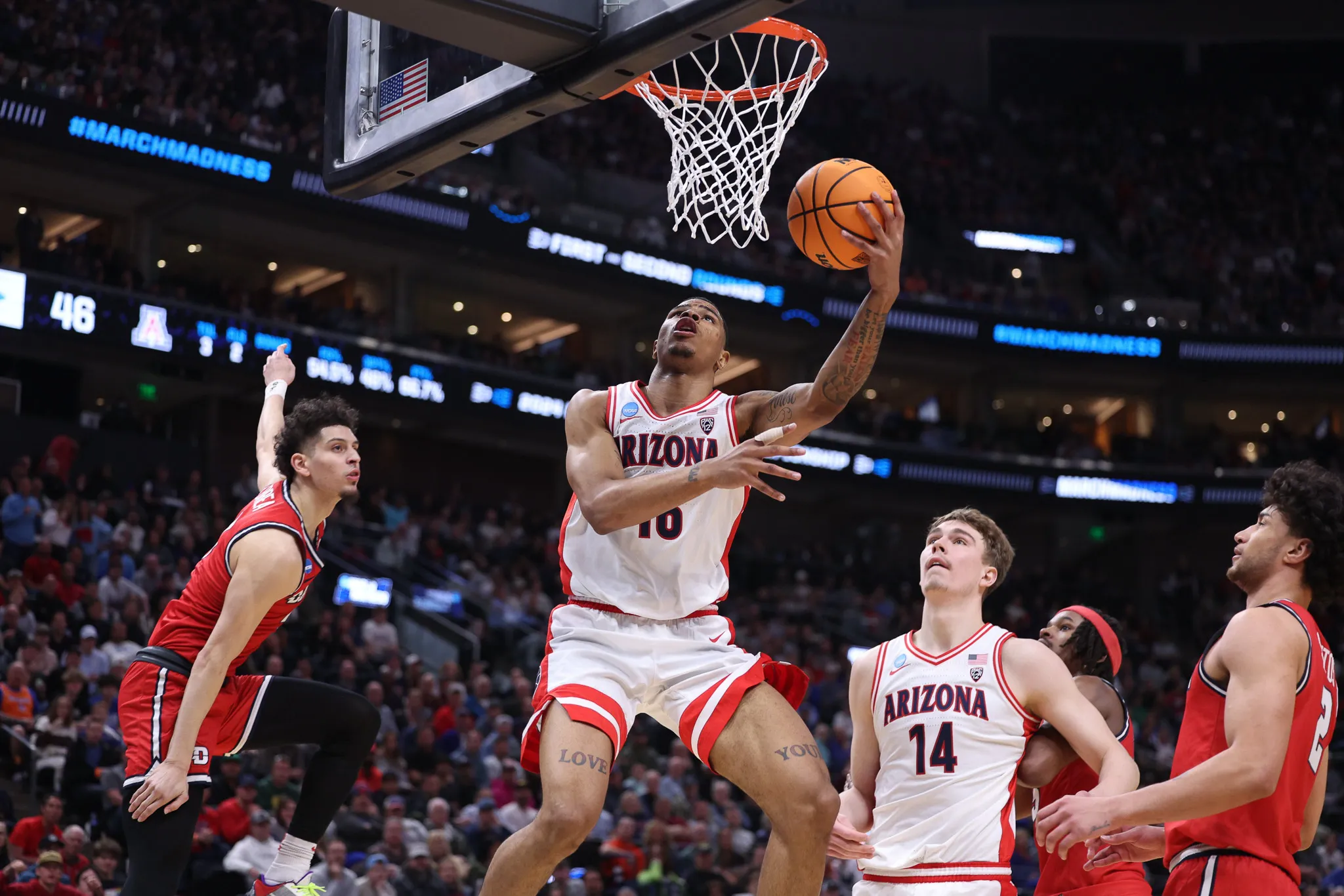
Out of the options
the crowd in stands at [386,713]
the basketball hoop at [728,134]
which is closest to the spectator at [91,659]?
the crowd in stands at [386,713]

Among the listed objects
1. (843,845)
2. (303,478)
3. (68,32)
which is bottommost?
(843,845)

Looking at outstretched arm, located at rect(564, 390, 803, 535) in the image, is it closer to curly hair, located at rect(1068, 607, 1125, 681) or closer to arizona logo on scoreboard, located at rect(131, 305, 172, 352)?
curly hair, located at rect(1068, 607, 1125, 681)

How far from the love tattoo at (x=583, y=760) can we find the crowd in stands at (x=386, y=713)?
2.75 m

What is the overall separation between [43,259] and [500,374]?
710cm

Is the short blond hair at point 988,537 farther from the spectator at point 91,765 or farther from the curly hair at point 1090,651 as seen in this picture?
the spectator at point 91,765

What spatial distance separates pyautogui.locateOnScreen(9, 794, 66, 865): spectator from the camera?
951cm

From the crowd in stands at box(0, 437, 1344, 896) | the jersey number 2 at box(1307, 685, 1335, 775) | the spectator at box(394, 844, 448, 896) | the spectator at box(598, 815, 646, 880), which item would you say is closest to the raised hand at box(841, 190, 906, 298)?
the jersey number 2 at box(1307, 685, 1335, 775)

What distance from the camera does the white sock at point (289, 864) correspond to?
17.8 ft

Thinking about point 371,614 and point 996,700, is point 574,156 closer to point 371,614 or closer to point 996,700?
point 371,614

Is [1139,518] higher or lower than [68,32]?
lower

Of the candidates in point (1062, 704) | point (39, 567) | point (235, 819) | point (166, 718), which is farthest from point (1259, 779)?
point (39, 567)

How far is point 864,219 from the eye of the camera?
504cm

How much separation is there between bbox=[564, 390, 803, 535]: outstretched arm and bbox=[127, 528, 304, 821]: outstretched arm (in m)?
1.10

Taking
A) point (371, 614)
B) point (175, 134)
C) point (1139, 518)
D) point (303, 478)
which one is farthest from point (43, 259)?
point (1139, 518)
